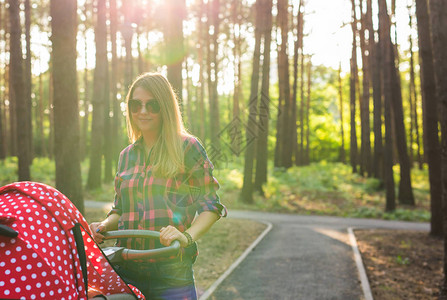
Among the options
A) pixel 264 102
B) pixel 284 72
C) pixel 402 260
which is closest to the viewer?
pixel 402 260

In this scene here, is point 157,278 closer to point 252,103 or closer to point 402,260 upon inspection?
point 402,260

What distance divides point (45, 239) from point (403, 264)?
9.08 metres

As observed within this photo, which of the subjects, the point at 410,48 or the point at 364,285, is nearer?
the point at 364,285

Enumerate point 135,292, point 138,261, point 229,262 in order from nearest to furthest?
1. point 135,292
2. point 138,261
3. point 229,262

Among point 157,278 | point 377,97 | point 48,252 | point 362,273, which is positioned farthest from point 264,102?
point 48,252

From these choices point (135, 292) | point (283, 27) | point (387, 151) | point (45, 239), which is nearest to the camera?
point (45, 239)

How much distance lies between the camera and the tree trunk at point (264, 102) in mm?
17025

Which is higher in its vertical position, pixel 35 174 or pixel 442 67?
pixel 442 67

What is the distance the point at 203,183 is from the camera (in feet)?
8.45

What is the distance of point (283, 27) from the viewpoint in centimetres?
2567

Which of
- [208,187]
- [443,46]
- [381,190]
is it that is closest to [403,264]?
[443,46]

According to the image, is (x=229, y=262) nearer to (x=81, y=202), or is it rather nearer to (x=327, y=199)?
(x=81, y=202)

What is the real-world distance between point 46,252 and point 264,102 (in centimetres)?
1686

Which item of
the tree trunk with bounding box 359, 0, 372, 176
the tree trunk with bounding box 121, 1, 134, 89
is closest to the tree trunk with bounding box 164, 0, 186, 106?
the tree trunk with bounding box 121, 1, 134, 89
